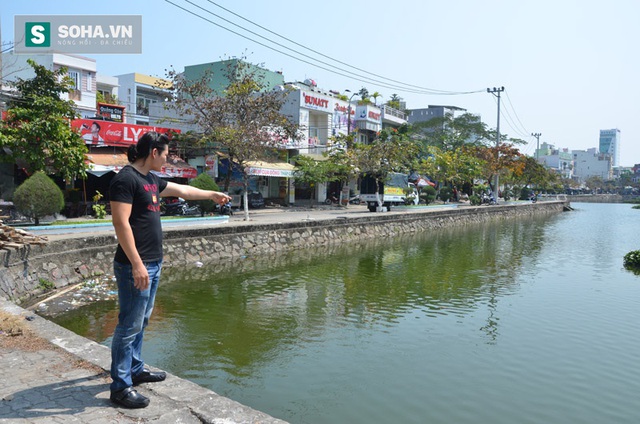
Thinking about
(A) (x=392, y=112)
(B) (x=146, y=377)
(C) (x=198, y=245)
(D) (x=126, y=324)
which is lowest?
(C) (x=198, y=245)

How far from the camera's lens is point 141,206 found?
12.5 ft

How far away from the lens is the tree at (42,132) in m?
16.1

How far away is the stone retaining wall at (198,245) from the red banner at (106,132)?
7.93m

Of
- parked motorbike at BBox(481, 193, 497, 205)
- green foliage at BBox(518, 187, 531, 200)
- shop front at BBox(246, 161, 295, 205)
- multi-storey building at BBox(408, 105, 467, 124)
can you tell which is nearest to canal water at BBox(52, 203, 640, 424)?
shop front at BBox(246, 161, 295, 205)

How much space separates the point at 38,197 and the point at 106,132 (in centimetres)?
958

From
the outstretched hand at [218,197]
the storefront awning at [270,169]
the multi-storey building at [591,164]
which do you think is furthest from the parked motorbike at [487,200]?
the multi-storey building at [591,164]

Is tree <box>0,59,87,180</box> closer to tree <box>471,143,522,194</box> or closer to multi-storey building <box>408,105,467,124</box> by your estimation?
tree <box>471,143,522,194</box>

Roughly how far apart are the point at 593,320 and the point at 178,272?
31.5 feet

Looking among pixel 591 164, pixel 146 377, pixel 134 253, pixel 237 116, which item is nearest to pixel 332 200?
pixel 237 116

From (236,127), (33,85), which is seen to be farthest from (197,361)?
(236,127)

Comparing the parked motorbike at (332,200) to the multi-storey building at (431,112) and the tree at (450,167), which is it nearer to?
the tree at (450,167)

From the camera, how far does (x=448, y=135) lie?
60.3 metres

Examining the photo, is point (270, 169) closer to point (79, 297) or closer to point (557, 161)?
point (79, 297)

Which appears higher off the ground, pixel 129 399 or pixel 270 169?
pixel 270 169
